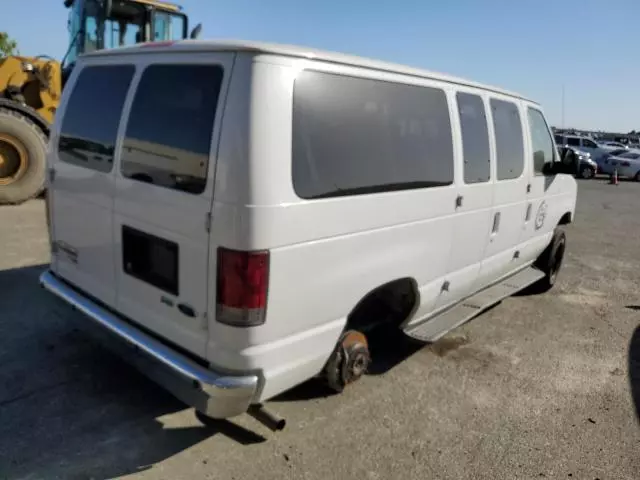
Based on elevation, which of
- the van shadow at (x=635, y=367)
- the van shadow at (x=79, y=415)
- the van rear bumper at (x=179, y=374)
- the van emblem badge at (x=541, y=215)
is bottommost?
the van shadow at (x=635, y=367)

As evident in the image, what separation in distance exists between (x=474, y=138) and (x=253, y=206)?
2.45m

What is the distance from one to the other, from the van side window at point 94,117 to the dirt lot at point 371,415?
1553 millimetres

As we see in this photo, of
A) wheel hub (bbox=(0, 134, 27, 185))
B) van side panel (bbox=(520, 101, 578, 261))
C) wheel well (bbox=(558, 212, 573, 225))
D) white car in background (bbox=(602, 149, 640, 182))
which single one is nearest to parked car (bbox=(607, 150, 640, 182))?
white car in background (bbox=(602, 149, 640, 182))

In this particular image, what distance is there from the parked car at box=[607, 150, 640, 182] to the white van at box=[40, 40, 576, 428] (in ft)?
86.4

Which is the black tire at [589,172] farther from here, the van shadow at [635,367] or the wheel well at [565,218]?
the van shadow at [635,367]

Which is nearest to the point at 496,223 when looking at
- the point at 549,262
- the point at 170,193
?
the point at 549,262

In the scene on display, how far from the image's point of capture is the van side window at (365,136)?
9.50 feet

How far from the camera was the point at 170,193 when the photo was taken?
2.94 m

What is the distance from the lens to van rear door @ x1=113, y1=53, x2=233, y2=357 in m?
2.80

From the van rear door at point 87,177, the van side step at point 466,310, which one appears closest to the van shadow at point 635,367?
the van side step at point 466,310

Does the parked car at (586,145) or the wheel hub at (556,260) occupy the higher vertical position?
the parked car at (586,145)

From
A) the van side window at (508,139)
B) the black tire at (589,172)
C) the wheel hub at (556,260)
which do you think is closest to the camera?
the van side window at (508,139)

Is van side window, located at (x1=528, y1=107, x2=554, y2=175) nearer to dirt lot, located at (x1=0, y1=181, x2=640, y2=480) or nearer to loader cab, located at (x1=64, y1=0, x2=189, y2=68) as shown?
dirt lot, located at (x1=0, y1=181, x2=640, y2=480)

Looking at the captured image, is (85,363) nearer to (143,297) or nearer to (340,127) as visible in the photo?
(143,297)
